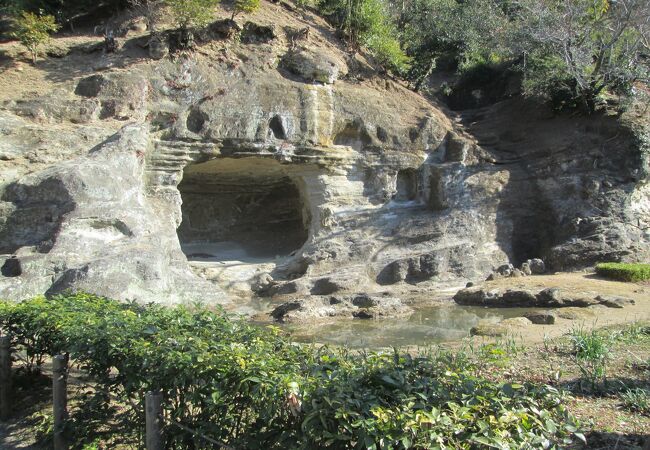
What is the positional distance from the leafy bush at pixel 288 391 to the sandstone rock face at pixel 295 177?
24.4ft

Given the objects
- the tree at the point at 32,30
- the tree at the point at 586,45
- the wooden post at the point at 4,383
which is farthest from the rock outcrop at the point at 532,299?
the tree at the point at 32,30

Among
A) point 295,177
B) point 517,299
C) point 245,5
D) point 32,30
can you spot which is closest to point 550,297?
point 517,299

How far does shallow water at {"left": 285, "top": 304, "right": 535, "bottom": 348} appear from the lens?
10.5m

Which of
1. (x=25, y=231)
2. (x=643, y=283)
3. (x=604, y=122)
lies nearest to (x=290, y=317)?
(x=25, y=231)

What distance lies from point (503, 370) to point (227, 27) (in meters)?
15.4

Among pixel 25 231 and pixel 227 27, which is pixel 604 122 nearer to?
pixel 227 27

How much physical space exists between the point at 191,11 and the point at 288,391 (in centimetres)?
1591

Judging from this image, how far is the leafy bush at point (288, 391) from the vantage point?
2994mm

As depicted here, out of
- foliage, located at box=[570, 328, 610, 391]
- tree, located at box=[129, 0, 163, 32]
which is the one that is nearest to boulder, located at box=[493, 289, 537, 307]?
foliage, located at box=[570, 328, 610, 391]

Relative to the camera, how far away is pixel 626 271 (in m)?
15.3

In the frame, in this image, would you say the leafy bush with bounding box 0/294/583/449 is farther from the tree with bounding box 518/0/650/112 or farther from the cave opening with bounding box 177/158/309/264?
the tree with bounding box 518/0/650/112

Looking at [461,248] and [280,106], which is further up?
[280,106]

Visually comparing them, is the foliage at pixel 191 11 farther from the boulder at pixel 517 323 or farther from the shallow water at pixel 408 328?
the boulder at pixel 517 323

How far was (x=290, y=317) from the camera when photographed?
12.3 m
